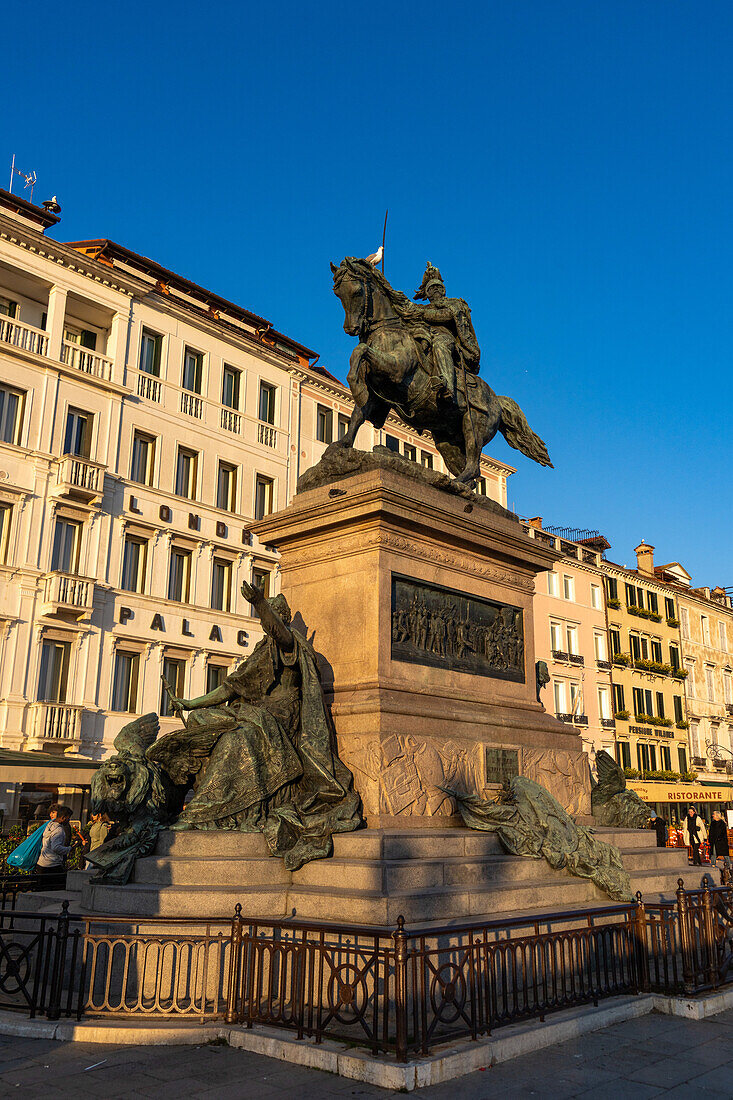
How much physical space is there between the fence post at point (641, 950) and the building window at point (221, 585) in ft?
91.6

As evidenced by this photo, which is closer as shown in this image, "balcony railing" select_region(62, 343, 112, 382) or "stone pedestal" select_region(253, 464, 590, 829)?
"stone pedestal" select_region(253, 464, 590, 829)

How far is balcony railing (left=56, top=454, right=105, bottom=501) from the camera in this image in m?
30.1

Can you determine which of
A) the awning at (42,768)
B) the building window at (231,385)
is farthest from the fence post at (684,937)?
the building window at (231,385)

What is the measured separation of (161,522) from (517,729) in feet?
79.0

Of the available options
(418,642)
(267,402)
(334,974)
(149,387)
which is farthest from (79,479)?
(334,974)

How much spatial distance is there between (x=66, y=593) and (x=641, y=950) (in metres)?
24.2

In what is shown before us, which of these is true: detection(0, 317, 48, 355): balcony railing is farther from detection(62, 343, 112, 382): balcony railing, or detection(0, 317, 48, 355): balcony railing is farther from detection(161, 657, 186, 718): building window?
detection(161, 657, 186, 718): building window

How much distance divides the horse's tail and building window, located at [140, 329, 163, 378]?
76.2 ft

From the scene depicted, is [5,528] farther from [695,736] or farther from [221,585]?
[695,736]

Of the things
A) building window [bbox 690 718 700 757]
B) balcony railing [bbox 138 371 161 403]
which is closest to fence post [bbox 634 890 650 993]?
balcony railing [bbox 138 371 161 403]

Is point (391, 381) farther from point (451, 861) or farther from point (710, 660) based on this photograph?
point (710, 660)

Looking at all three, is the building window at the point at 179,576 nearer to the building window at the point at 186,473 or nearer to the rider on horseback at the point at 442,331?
the building window at the point at 186,473

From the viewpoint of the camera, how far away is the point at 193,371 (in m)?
37.0

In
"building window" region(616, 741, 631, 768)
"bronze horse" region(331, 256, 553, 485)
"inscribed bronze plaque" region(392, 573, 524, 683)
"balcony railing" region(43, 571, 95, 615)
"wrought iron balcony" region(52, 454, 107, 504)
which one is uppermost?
"wrought iron balcony" region(52, 454, 107, 504)
